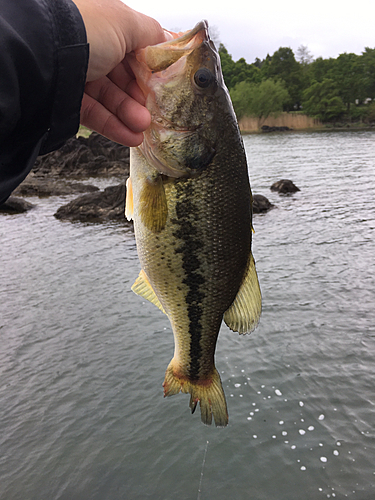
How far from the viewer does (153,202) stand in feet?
7.04

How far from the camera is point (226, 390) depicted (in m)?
5.73

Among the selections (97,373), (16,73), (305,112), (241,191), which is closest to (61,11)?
(16,73)

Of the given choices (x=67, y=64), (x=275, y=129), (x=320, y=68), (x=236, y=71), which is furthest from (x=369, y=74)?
(x=67, y=64)

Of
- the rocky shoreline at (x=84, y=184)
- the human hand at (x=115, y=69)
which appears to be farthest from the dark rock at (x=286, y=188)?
the human hand at (x=115, y=69)

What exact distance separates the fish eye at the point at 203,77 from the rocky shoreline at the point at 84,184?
40.1 ft

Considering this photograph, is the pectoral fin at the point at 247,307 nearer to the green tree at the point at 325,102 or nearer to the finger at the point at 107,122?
the finger at the point at 107,122

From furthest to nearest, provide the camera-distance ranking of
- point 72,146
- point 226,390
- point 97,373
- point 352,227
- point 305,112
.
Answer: point 305,112 < point 72,146 < point 352,227 < point 97,373 < point 226,390

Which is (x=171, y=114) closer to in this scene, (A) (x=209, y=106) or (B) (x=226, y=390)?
→ (A) (x=209, y=106)

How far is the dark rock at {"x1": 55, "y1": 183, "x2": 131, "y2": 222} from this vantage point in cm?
1496

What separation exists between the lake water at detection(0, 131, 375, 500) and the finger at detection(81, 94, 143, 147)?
12.8 ft

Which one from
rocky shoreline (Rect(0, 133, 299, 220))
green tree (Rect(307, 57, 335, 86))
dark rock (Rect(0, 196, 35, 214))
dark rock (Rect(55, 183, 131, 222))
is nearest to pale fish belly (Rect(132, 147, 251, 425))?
rocky shoreline (Rect(0, 133, 299, 220))

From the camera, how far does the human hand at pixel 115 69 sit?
157 centimetres

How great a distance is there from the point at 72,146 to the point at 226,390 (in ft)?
108

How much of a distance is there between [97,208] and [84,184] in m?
8.63
